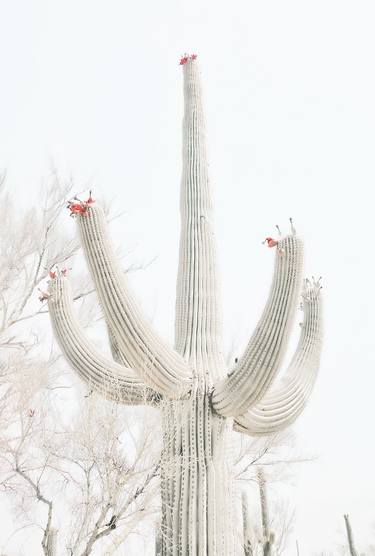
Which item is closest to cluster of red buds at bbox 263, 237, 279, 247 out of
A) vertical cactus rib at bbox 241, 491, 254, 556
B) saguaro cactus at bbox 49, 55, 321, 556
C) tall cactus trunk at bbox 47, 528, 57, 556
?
saguaro cactus at bbox 49, 55, 321, 556

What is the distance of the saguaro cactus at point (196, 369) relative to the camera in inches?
183

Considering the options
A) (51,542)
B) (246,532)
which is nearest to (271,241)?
(51,542)

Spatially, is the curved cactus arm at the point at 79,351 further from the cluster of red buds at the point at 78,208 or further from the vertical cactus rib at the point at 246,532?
the vertical cactus rib at the point at 246,532

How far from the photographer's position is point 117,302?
467cm

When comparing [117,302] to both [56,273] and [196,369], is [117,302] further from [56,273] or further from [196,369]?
[196,369]

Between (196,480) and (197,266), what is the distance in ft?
6.82

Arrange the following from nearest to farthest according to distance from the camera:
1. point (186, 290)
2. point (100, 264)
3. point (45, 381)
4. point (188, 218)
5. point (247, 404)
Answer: point (100, 264), point (247, 404), point (186, 290), point (188, 218), point (45, 381)

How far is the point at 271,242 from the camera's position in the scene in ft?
15.7

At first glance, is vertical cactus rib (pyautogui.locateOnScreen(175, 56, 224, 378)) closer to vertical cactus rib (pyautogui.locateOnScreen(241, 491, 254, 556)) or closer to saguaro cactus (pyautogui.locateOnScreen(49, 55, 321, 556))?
saguaro cactus (pyautogui.locateOnScreen(49, 55, 321, 556))

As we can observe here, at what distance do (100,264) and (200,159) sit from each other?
2481 millimetres

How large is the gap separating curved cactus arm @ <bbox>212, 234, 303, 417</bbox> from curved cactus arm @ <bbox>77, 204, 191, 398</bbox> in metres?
0.71

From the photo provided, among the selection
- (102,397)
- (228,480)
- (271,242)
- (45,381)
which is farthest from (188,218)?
(45,381)

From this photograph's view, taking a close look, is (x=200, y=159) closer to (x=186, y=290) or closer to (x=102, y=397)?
(x=186, y=290)

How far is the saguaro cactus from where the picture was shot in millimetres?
4656
